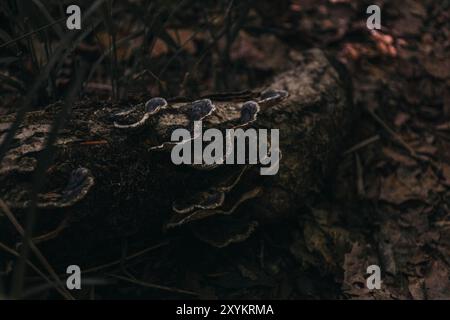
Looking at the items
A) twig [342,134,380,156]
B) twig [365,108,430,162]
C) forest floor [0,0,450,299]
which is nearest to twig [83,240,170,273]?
forest floor [0,0,450,299]

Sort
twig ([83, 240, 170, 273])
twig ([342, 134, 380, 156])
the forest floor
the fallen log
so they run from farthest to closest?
twig ([342, 134, 380, 156]) < the forest floor < twig ([83, 240, 170, 273]) < the fallen log

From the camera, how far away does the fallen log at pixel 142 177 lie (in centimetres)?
224

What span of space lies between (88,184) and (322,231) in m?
1.40

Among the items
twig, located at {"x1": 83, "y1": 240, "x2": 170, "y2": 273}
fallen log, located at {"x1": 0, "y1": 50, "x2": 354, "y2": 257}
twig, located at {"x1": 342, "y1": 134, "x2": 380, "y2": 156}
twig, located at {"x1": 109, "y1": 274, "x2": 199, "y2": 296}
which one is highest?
twig, located at {"x1": 342, "y1": 134, "x2": 380, "y2": 156}

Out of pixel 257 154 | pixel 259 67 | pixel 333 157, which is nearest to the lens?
pixel 257 154

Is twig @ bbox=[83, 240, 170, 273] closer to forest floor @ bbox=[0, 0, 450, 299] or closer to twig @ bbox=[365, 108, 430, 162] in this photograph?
forest floor @ bbox=[0, 0, 450, 299]

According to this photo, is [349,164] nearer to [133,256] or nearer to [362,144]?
[362,144]

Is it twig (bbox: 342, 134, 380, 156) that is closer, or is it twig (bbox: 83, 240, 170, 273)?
twig (bbox: 83, 240, 170, 273)

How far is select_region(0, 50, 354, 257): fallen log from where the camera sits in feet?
7.35

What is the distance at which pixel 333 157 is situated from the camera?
314 cm

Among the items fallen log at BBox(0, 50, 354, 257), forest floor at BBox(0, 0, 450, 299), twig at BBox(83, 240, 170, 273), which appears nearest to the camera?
fallen log at BBox(0, 50, 354, 257)
